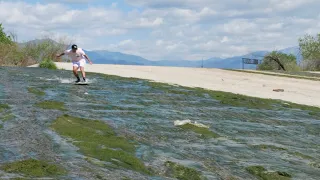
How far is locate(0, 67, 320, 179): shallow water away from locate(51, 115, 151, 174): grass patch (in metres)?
0.26

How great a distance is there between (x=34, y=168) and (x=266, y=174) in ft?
13.1

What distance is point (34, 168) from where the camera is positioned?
7496 millimetres

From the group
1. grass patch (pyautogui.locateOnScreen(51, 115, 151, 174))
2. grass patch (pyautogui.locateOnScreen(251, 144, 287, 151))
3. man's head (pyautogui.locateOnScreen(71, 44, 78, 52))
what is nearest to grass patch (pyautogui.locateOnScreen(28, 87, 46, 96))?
man's head (pyautogui.locateOnScreen(71, 44, 78, 52))

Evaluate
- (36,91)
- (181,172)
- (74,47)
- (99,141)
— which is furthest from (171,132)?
(74,47)

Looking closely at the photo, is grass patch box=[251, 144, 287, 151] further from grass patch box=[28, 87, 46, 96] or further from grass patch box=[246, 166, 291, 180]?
grass patch box=[28, 87, 46, 96]

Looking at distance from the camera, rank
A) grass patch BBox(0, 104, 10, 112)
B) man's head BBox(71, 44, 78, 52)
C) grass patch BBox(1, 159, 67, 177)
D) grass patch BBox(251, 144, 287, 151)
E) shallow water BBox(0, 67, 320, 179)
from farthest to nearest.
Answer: man's head BBox(71, 44, 78, 52) < grass patch BBox(0, 104, 10, 112) < grass patch BBox(251, 144, 287, 151) < shallow water BBox(0, 67, 320, 179) < grass patch BBox(1, 159, 67, 177)

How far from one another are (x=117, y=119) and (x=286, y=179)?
20.7ft

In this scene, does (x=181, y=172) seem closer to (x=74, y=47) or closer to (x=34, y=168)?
(x=34, y=168)

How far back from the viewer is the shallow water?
8.73 m

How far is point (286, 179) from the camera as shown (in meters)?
8.33

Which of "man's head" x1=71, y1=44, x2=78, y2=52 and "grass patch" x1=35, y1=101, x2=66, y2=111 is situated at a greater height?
"man's head" x1=71, y1=44, x2=78, y2=52

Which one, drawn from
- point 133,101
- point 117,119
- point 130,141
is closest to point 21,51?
point 133,101

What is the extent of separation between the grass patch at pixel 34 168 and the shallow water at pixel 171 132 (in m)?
0.25

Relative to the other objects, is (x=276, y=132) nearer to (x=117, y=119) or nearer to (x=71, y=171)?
(x=117, y=119)
